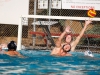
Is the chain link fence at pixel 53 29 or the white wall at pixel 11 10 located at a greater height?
the white wall at pixel 11 10

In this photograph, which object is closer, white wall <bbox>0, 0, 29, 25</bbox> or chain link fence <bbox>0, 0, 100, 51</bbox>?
white wall <bbox>0, 0, 29, 25</bbox>

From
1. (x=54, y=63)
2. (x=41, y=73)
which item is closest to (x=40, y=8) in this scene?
(x=54, y=63)

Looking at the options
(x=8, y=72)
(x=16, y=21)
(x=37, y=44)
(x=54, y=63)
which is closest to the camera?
(x=8, y=72)

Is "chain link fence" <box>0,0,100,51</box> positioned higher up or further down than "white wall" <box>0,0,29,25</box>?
further down

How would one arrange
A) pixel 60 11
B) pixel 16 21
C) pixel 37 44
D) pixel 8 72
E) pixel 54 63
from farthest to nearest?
pixel 60 11
pixel 37 44
pixel 16 21
pixel 54 63
pixel 8 72

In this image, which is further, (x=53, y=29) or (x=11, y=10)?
(x=53, y=29)

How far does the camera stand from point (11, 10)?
13.0m

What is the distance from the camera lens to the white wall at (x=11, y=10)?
509 inches

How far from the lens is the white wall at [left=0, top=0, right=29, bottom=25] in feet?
42.4

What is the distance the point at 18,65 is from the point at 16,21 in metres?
6.22

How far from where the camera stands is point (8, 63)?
7109 mm

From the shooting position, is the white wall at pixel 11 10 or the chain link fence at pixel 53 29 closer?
the white wall at pixel 11 10

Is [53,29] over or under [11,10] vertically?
under

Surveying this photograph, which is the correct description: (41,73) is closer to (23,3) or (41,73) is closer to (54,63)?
(54,63)
